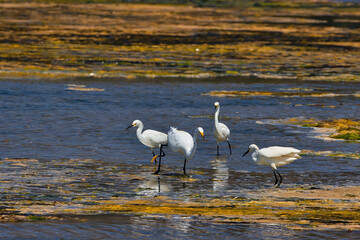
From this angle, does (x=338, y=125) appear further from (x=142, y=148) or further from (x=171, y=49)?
(x=171, y=49)

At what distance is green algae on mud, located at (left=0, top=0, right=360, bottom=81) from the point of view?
130 ft

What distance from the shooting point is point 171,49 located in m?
50.8

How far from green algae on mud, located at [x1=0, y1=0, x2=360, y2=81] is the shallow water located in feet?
14.3

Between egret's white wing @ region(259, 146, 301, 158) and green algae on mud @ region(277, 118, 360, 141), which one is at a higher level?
egret's white wing @ region(259, 146, 301, 158)

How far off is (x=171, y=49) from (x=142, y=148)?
30.6 meters

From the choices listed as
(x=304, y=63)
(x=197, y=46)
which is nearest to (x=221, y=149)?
(x=304, y=63)

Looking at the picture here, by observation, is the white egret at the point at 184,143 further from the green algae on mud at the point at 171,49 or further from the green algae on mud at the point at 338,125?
the green algae on mud at the point at 171,49

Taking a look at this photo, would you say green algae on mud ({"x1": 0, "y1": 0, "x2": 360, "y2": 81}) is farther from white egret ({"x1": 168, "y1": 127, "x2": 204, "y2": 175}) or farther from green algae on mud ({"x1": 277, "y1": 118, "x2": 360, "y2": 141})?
white egret ({"x1": 168, "y1": 127, "x2": 204, "y2": 175})

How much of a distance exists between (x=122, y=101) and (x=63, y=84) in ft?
17.6

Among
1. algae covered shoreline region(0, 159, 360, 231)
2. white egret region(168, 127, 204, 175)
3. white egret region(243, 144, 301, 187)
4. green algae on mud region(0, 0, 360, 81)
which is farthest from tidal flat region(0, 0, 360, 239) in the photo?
white egret region(168, 127, 204, 175)

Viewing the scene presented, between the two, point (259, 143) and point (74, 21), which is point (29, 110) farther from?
point (74, 21)

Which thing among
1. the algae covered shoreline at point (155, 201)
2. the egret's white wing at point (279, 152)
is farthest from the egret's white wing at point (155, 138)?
the egret's white wing at point (279, 152)

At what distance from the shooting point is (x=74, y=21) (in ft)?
255

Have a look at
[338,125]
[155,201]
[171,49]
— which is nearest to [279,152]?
[155,201]
